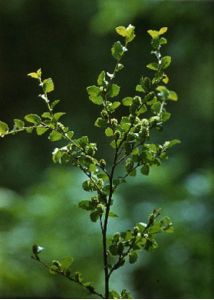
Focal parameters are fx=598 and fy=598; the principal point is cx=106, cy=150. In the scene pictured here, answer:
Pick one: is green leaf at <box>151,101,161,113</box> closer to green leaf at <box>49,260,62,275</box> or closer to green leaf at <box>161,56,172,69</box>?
green leaf at <box>161,56,172,69</box>

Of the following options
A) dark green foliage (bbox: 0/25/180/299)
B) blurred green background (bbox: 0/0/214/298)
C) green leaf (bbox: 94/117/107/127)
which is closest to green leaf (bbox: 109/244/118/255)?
dark green foliage (bbox: 0/25/180/299)

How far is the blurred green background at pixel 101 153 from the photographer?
5.46 ft

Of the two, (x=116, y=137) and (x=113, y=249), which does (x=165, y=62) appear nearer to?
(x=116, y=137)

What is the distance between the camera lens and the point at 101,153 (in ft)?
6.81

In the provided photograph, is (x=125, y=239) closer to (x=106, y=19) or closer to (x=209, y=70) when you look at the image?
(x=106, y=19)

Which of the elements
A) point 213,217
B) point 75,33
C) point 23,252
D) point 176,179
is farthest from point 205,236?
point 75,33

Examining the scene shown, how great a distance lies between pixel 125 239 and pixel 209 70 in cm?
183

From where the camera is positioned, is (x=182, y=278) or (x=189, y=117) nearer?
(x=182, y=278)

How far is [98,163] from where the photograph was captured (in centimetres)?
60

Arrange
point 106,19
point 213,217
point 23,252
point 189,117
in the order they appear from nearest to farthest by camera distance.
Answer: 1. point 23,252
2. point 213,217
3. point 106,19
4. point 189,117

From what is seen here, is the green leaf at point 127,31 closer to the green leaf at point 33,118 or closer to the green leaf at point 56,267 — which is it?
the green leaf at point 33,118

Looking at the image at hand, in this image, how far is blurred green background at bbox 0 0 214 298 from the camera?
5.46 ft

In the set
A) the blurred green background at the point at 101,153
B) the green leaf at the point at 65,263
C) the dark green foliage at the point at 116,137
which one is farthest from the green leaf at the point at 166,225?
the blurred green background at the point at 101,153

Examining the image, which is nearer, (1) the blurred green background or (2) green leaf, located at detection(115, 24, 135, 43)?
(2) green leaf, located at detection(115, 24, 135, 43)
